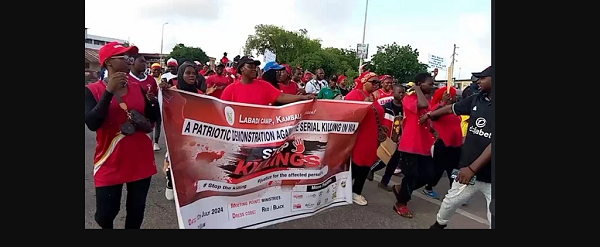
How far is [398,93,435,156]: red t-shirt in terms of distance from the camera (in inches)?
199

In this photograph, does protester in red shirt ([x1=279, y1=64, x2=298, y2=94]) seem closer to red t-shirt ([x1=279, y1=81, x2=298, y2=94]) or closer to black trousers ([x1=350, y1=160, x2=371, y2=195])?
red t-shirt ([x1=279, y1=81, x2=298, y2=94])

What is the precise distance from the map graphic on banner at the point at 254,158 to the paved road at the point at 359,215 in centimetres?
44

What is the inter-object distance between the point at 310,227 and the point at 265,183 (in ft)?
3.31

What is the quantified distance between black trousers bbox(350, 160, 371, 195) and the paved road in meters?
0.25

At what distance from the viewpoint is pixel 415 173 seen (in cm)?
506

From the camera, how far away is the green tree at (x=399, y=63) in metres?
32.0

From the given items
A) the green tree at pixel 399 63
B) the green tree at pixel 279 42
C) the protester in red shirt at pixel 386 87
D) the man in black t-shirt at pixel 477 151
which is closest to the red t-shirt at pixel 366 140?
the protester in red shirt at pixel 386 87

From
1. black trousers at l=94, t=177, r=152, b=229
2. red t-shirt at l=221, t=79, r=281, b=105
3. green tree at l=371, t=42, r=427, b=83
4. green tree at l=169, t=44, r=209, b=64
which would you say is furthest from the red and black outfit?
green tree at l=169, t=44, r=209, b=64

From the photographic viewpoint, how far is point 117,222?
4.29 meters

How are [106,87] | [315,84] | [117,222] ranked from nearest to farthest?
[106,87]
[117,222]
[315,84]

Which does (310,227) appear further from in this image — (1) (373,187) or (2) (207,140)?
(1) (373,187)

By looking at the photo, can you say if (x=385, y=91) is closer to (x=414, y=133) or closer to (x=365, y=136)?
(x=414, y=133)

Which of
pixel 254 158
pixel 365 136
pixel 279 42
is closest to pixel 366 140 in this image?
pixel 365 136

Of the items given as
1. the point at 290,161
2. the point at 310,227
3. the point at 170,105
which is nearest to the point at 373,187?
the point at 310,227
